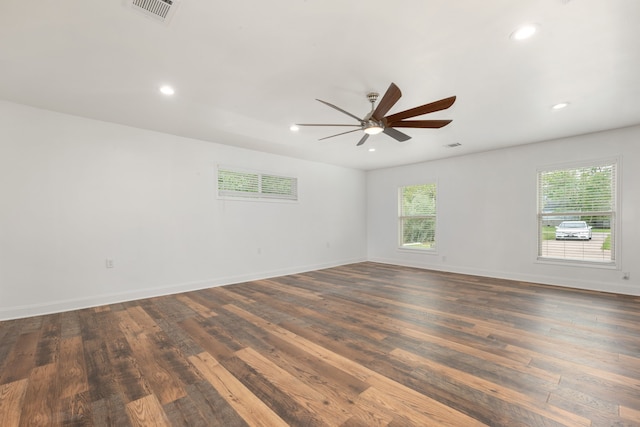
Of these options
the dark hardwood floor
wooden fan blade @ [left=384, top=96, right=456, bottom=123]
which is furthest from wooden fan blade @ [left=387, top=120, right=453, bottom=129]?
the dark hardwood floor

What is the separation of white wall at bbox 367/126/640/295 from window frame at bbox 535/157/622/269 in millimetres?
55

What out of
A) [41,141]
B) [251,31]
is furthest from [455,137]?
[41,141]

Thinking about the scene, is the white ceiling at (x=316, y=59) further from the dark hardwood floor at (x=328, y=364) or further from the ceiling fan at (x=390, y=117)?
the dark hardwood floor at (x=328, y=364)

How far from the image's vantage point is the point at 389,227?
24.2 feet

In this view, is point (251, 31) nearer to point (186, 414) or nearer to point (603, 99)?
point (186, 414)

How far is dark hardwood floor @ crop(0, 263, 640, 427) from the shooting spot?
1.68 metres

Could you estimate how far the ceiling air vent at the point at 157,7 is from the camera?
180 centimetres

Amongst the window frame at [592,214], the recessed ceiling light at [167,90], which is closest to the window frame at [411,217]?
the window frame at [592,214]

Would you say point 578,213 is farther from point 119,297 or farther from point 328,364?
point 119,297

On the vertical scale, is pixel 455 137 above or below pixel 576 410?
above

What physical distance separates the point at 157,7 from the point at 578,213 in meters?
6.31

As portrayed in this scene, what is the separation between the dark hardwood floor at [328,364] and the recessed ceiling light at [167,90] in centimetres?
257

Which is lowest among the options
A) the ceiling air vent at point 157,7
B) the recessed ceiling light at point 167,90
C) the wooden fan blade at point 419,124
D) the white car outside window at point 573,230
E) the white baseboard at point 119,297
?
the white baseboard at point 119,297

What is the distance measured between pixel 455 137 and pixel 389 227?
3.18 m
